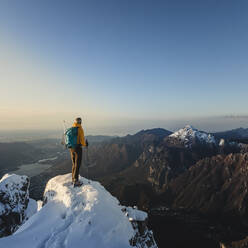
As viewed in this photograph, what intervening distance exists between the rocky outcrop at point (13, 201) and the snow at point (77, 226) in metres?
54.0

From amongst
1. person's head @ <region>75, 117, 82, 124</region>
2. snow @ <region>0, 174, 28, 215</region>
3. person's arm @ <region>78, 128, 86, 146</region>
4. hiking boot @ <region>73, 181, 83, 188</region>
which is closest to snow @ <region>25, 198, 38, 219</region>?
snow @ <region>0, 174, 28, 215</region>

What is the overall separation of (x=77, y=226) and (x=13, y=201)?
71343 mm

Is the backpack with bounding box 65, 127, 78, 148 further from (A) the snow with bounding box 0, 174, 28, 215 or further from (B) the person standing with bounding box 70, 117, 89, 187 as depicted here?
(A) the snow with bounding box 0, 174, 28, 215

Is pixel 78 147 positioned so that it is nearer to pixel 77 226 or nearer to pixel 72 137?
pixel 72 137

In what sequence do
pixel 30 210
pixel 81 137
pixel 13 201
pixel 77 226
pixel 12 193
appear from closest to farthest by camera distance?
1. pixel 77 226
2. pixel 81 137
3. pixel 30 210
4. pixel 13 201
5. pixel 12 193

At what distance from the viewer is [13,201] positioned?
67125 millimetres

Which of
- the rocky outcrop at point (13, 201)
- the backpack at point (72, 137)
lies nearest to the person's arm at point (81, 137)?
the backpack at point (72, 137)

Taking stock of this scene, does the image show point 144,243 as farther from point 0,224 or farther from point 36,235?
point 0,224

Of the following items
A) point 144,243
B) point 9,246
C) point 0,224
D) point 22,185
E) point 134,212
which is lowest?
point 0,224

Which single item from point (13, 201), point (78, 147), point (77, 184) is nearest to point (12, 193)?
point (13, 201)

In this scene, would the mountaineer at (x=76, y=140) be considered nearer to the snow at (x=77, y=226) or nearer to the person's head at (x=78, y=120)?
the person's head at (x=78, y=120)

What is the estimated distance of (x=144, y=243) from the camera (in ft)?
45.2

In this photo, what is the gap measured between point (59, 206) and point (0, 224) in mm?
57798

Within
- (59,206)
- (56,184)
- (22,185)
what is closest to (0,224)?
(22,185)
